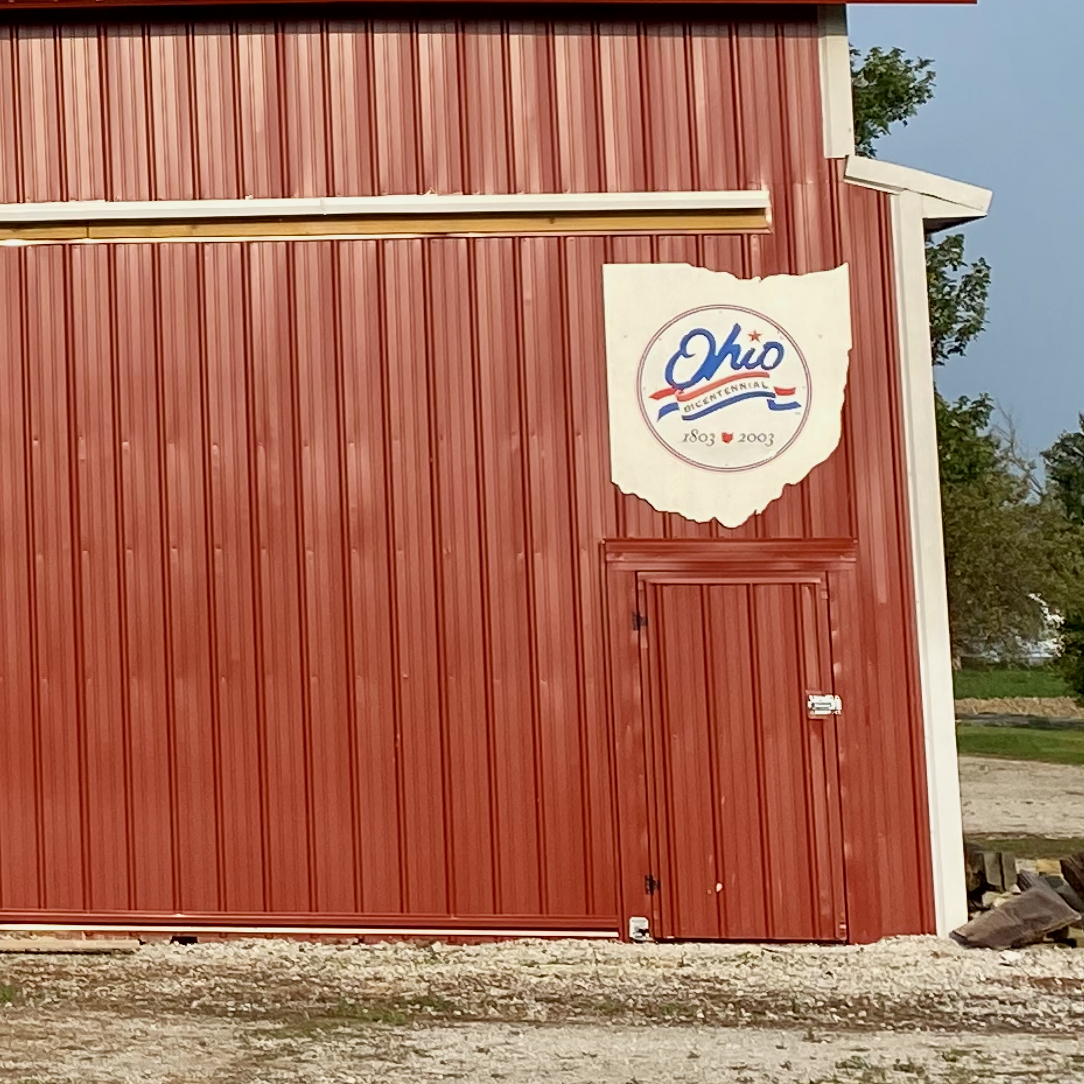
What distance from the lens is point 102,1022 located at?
852 cm

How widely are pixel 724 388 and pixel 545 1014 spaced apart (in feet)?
13.0

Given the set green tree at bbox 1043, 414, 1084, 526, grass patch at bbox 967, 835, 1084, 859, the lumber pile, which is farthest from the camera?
green tree at bbox 1043, 414, 1084, 526

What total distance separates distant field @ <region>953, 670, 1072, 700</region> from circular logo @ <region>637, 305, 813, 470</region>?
32603 millimetres

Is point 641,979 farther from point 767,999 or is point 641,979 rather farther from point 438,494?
point 438,494

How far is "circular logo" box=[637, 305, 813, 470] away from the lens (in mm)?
10984

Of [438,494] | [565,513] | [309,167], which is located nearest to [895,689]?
[565,513]

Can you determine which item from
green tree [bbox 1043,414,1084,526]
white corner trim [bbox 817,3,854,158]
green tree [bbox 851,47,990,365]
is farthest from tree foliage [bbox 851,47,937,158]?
green tree [bbox 1043,414,1084,526]

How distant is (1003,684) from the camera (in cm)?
4834

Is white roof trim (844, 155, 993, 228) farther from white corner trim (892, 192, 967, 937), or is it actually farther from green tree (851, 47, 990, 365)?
green tree (851, 47, 990, 365)

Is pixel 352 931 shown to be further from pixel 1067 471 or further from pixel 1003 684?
pixel 1067 471

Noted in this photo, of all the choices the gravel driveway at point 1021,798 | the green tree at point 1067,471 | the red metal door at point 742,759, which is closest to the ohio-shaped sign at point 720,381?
the red metal door at point 742,759

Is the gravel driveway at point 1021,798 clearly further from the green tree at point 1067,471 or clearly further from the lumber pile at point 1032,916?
the green tree at point 1067,471

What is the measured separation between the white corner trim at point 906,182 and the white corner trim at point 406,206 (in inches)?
22.3

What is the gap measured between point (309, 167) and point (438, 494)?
2079 mm
